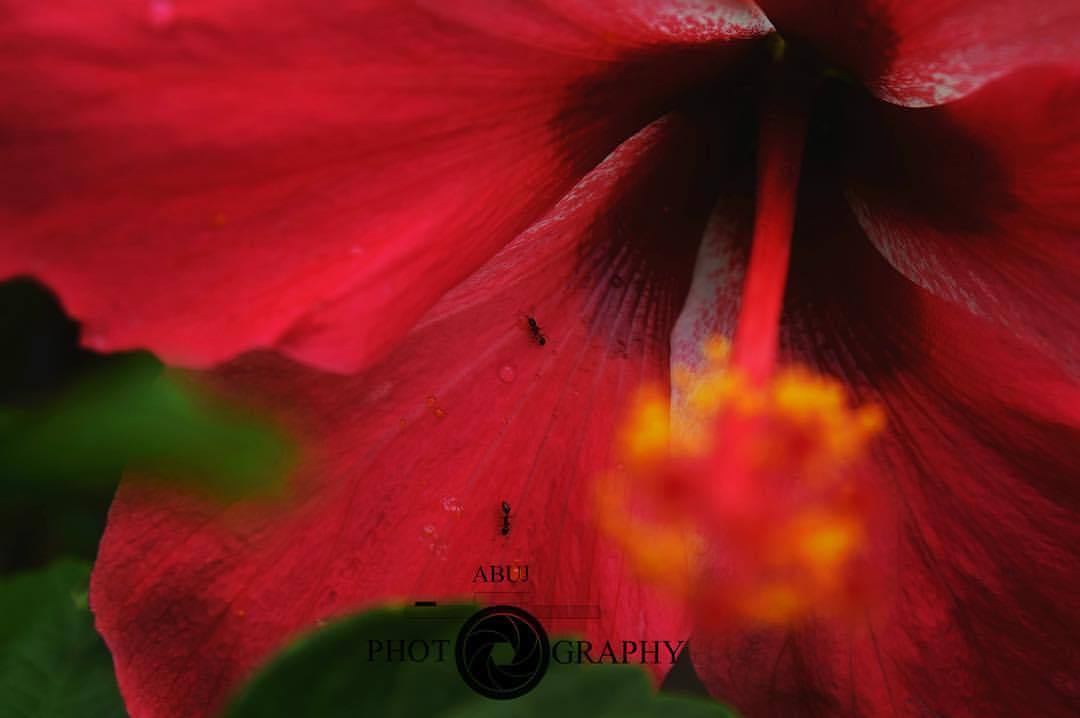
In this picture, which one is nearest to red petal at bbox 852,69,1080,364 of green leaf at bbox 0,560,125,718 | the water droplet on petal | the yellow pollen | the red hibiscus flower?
the red hibiscus flower

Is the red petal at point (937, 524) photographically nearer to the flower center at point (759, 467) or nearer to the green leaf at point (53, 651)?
the flower center at point (759, 467)

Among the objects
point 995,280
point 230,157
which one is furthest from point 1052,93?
point 230,157

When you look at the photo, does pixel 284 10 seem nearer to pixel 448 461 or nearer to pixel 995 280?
pixel 448 461

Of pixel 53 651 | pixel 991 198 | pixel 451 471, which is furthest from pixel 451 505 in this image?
pixel 991 198

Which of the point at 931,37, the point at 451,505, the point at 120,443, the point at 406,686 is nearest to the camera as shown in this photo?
the point at 120,443

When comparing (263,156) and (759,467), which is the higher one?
(263,156)

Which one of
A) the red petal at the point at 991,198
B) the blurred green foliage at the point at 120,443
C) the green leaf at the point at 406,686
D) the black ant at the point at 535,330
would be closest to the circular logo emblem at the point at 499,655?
the green leaf at the point at 406,686

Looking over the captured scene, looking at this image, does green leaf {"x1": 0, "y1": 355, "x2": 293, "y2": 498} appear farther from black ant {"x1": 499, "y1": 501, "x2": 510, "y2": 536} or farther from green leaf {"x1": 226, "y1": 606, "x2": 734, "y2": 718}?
black ant {"x1": 499, "y1": 501, "x2": 510, "y2": 536}

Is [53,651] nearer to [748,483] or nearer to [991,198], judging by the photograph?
[748,483]
